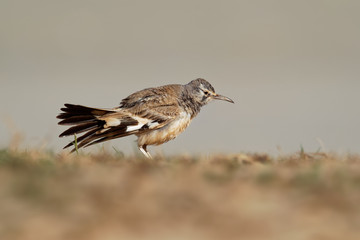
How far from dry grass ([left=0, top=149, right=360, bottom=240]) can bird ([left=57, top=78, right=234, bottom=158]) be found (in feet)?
12.0

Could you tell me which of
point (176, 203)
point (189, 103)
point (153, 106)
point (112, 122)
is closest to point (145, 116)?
point (153, 106)

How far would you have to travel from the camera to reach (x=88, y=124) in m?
9.72

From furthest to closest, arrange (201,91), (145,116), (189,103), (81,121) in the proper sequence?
(201,91)
(189,103)
(145,116)
(81,121)

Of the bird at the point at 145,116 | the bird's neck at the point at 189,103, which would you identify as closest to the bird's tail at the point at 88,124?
the bird at the point at 145,116

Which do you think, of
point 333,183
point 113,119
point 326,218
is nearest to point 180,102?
point 113,119

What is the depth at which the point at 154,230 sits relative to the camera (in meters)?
4.25

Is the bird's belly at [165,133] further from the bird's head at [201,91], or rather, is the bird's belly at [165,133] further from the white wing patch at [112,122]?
the bird's head at [201,91]

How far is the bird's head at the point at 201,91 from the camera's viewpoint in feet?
37.6

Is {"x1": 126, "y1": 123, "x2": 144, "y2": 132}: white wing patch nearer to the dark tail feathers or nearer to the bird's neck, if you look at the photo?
the dark tail feathers

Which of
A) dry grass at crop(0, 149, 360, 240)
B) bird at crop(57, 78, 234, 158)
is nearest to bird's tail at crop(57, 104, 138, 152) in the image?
bird at crop(57, 78, 234, 158)

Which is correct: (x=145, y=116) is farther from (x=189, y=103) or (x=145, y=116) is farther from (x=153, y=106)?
(x=189, y=103)

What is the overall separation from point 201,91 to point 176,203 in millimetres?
6918

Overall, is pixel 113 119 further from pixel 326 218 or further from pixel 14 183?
pixel 326 218

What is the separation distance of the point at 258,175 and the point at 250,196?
2.12 feet
